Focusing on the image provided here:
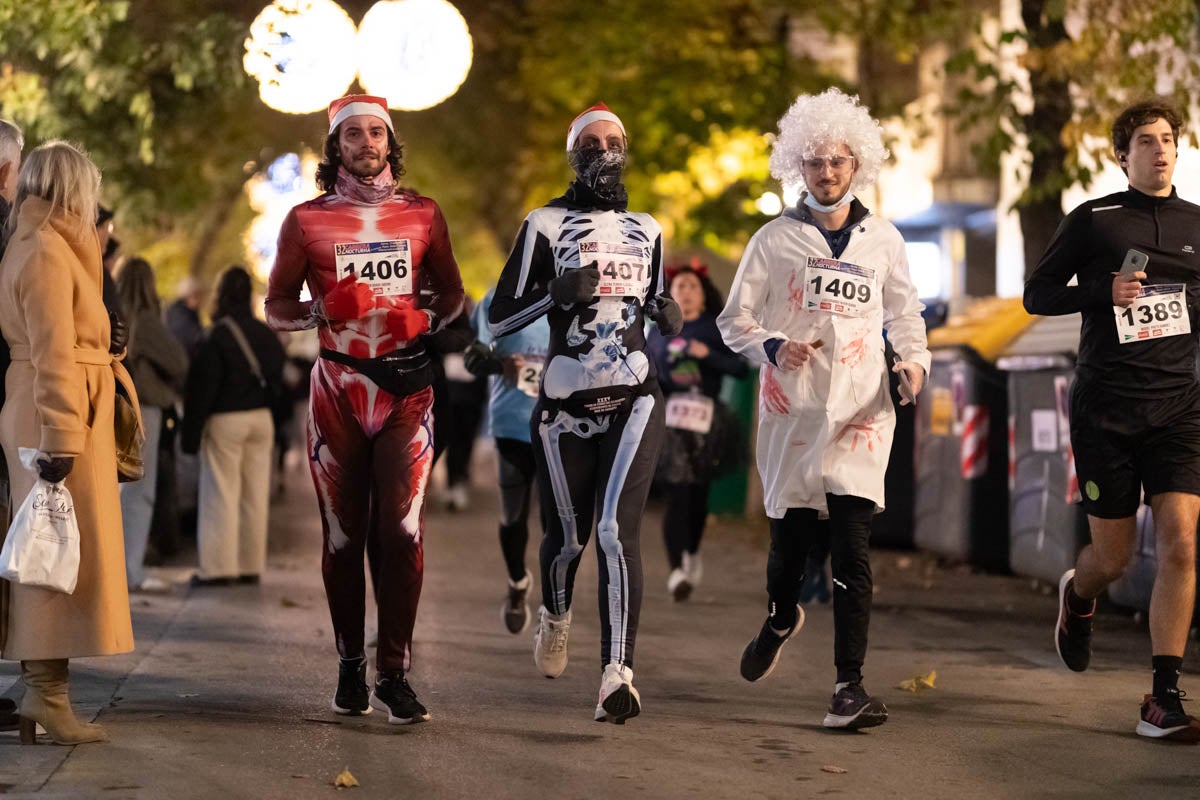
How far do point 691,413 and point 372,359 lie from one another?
484 centimetres

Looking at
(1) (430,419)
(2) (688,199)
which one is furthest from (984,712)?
(2) (688,199)

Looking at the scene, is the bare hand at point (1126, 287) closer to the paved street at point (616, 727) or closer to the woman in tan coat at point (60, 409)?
the paved street at point (616, 727)

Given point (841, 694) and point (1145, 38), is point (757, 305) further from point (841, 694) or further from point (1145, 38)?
point (1145, 38)

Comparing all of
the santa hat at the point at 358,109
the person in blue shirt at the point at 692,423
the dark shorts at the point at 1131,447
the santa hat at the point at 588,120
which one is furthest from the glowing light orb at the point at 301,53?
the dark shorts at the point at 1131,447

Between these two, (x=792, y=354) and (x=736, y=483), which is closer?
(x=792, y=354)

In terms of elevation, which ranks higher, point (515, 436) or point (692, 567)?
point (515, 436)

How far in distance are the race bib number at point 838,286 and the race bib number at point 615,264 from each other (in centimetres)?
66

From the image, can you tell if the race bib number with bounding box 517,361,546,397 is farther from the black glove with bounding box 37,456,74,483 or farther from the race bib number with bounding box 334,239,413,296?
the black glove with bounding box 37,456,74,483

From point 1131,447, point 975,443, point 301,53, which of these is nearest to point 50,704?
point 1131,447

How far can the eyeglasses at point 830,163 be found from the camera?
7.76 m

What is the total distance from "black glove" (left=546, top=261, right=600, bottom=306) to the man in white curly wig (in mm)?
681

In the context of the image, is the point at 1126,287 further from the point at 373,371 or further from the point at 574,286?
the point at 373,371

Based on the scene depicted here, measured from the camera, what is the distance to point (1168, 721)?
7.24 m

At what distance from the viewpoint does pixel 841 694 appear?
746 centimetres
